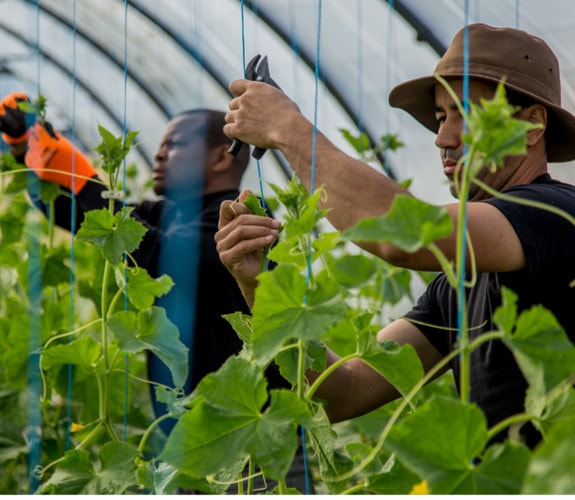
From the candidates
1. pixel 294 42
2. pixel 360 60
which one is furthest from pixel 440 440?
pixel 294 42

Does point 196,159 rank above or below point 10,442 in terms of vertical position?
above

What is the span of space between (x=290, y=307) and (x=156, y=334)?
45 cm

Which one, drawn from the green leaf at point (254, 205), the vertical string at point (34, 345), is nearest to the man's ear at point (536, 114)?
the green leaf at point (254, 205)

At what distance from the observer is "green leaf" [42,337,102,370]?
147 centimetres

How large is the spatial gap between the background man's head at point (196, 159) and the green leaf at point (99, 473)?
136 centimetres

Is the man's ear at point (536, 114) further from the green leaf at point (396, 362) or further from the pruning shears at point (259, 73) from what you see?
the green leaf at point (396, 362)

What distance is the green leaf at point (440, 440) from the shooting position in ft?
2.54

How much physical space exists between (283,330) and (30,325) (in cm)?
136

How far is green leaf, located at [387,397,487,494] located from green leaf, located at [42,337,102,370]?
0.80 m

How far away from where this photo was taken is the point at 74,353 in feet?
4.93

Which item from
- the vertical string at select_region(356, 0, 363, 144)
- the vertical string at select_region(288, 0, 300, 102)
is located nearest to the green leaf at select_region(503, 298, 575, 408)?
the vertical string at select_region(356, 0, 363, 144)

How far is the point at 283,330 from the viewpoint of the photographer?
0.96 m

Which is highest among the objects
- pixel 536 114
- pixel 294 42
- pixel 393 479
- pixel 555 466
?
pixel 294 42

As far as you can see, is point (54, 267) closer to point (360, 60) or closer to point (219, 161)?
point (219, 161)
